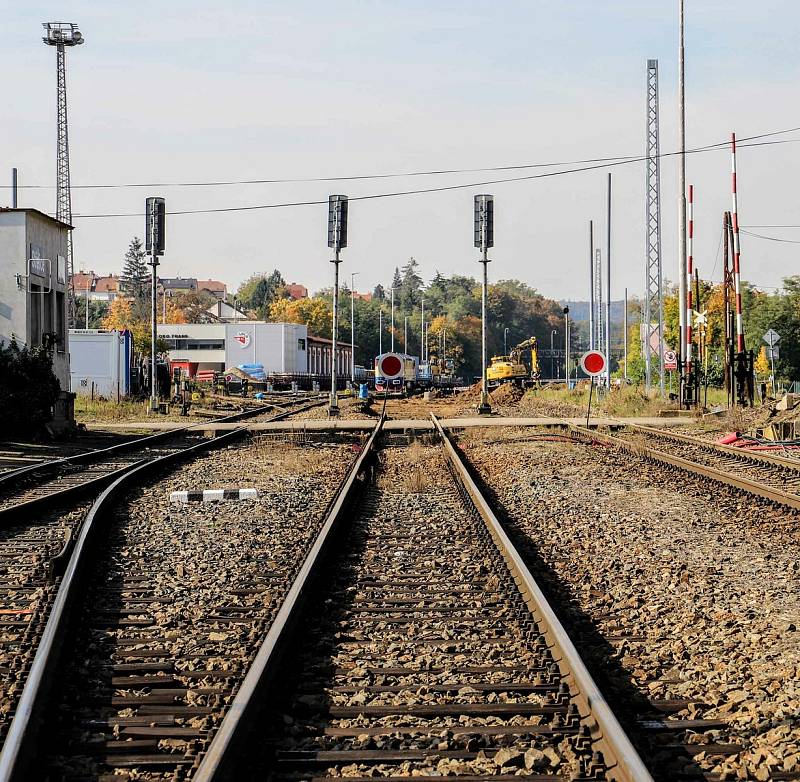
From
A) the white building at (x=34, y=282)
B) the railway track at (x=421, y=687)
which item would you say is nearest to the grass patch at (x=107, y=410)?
the white building at (x=34, y=282)

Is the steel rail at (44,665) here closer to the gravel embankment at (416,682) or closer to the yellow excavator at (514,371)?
the gravel embankment at (416,682)

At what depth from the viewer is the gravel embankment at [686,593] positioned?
5.37 metres

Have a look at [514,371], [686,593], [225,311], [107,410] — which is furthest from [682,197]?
[225,311]

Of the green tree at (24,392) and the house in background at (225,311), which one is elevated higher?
the house in background at (225,311)

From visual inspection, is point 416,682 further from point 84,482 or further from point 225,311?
point 225,311

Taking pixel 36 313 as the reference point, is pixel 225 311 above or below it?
above

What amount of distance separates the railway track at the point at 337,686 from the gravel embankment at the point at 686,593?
38cm

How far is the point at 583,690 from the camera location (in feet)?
17.4

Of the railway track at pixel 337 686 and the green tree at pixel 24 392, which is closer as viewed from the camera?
the railway track at pixel 337 686

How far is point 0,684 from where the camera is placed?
5.83 meters

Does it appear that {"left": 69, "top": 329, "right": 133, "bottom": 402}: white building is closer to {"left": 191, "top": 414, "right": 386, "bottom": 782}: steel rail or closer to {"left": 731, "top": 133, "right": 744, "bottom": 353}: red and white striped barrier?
{"left": 731, "top": 133, "right": 744, "bottom": 353}: red and white striped barrier

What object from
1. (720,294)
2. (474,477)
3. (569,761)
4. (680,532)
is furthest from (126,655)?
(720,294)

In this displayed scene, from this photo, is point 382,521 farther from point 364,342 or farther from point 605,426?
point 364,342

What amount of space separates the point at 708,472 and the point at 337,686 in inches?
446
